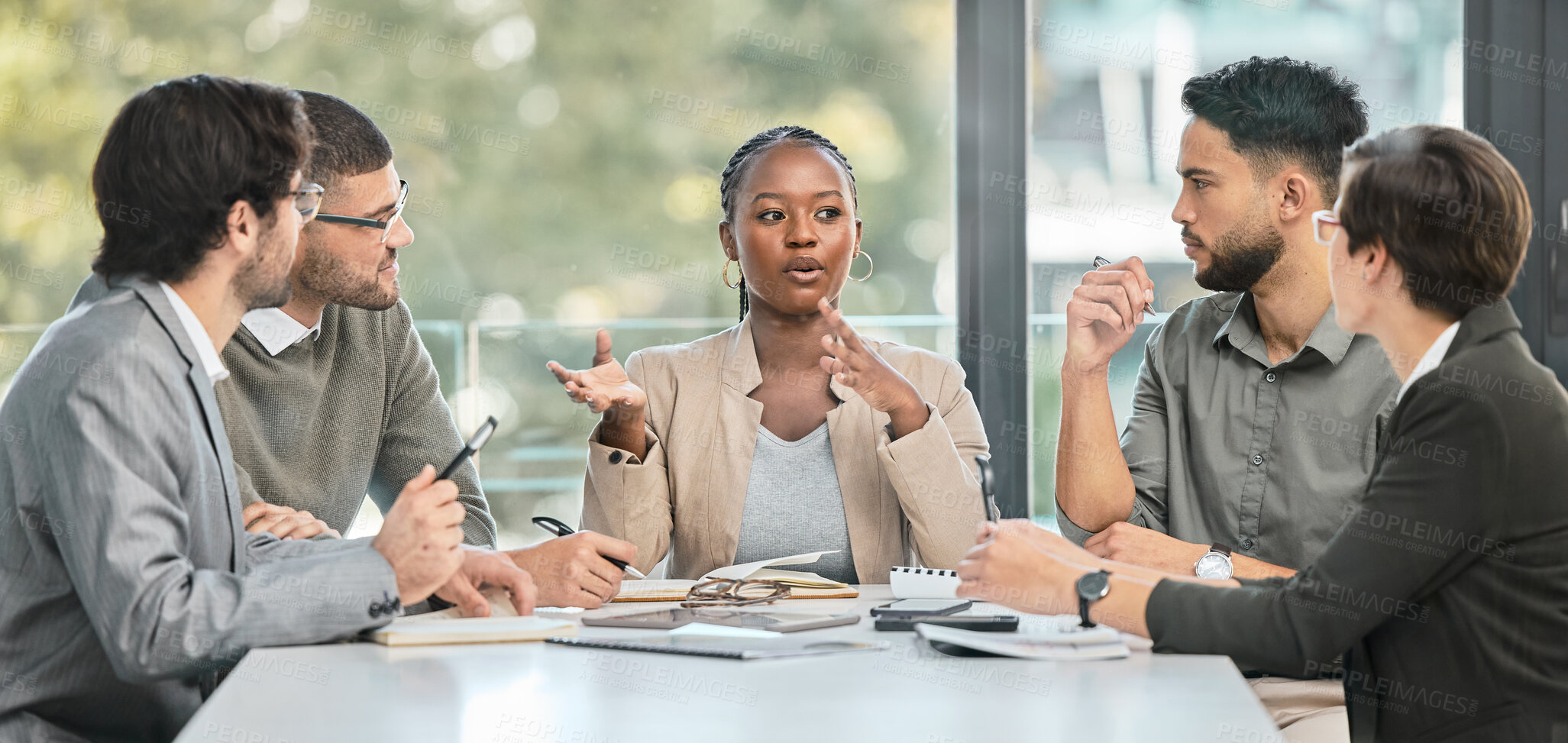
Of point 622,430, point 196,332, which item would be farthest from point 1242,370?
point 196,332

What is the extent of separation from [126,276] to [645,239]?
2149 millimetres

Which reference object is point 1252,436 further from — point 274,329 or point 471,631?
point 274,329

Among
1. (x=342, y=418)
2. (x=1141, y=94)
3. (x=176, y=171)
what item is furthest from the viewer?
(x=1141, y=94)

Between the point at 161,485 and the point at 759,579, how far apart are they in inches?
32.8

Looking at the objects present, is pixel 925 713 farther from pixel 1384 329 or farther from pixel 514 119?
pixel 514 119

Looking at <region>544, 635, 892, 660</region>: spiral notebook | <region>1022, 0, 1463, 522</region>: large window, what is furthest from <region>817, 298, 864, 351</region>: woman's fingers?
<region>1022, 0, 1463, 522</region>: large window

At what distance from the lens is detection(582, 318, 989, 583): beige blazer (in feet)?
6.68

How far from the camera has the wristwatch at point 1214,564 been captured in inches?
73.5

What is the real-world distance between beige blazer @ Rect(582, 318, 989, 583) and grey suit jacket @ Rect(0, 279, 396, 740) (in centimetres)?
73

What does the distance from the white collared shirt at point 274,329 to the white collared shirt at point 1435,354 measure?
173 centimetres

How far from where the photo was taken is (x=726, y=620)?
1567 millimetres

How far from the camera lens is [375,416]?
2268 mm

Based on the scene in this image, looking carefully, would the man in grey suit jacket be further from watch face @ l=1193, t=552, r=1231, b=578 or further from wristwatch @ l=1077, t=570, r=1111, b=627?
watch face @ l=1193, t=552, r=1231, b=578

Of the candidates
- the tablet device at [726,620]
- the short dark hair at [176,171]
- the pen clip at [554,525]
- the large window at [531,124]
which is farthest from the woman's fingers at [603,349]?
the large window at [531,124]
